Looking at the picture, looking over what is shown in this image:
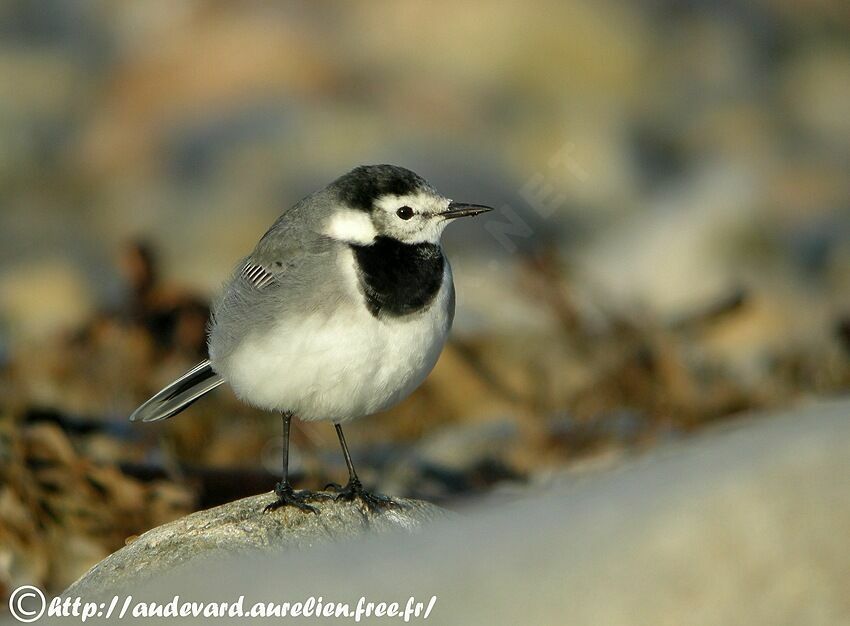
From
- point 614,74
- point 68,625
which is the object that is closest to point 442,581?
point 68,625

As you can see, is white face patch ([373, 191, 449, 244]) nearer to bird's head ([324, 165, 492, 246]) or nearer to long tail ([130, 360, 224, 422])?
bird's head ([324, 165, 492, 246])

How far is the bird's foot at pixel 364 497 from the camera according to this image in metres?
5.39

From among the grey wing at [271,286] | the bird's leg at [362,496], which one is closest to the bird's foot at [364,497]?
the bird's leg at [362,496]

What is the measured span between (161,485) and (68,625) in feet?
11.5

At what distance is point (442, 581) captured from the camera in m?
3.40

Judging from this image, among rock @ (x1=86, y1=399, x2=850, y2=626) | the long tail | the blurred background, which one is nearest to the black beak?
the long tail

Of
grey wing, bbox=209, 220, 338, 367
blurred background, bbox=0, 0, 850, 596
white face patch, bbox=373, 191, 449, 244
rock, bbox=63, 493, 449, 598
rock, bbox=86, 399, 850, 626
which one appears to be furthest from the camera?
blurred background, bbox=0, 0, 850, 596

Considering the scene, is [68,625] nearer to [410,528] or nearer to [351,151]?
[410,528]

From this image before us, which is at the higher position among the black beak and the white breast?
the black beak

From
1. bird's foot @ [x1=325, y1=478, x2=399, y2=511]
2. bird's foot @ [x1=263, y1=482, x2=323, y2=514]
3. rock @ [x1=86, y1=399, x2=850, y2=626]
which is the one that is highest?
rock @ [x1=86, y1=399, x2=850, y2=626]

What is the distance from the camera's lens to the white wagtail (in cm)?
514

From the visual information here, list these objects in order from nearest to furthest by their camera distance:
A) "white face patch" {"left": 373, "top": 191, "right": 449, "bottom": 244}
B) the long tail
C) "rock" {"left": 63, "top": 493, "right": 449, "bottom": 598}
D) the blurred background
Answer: "rock" {"left": 63, "top": 493, "right": 449, "bottom": 598}
"white face patch" {"left": 373, "top": 191, "right": 449, "bottom": 244}
the long tail
the blurred background

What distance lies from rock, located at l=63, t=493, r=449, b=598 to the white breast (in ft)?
1.36

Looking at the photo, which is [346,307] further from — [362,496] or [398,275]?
[362,496]
